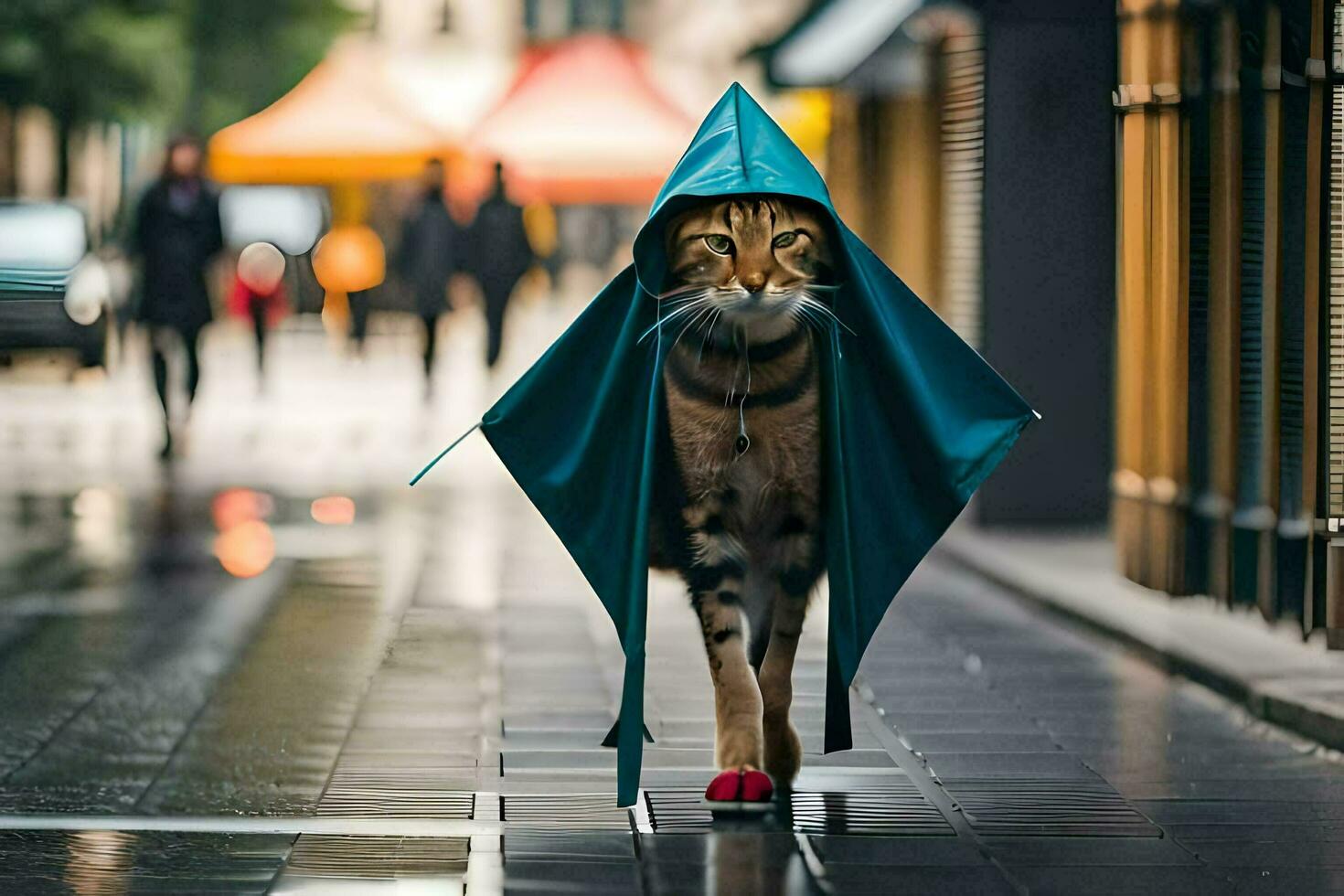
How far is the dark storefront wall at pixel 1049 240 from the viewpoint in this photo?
13023 millimetres

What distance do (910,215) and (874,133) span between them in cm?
179

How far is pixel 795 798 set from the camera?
668cm

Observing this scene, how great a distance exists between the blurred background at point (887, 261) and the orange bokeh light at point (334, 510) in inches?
2.2

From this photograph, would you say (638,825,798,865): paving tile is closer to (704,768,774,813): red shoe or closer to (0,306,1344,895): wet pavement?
(0,306,1344,895): wet pavement

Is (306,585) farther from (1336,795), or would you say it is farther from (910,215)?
(910,215)

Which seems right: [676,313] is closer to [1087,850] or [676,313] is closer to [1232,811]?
[1087,850]

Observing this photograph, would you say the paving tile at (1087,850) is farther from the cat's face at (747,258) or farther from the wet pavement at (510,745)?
the cat's face at (747,258)

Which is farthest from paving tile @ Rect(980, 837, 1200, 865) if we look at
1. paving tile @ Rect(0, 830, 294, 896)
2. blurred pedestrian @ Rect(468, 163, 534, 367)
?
blurred pedestrian @ Rect(468, 163, 534, 367)

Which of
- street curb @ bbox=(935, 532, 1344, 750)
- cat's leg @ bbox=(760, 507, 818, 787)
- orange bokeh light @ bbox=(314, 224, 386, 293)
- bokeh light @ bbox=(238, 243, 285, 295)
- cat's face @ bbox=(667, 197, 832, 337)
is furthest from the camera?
orange bokeh light @ bbox=(314, 224, 386, 293)

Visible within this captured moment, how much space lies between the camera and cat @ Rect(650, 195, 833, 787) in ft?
21.0

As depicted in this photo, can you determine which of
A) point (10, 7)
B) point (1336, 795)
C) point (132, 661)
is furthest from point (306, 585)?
point (10, 7)

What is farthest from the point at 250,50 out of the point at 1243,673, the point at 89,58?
the point at 1243,673

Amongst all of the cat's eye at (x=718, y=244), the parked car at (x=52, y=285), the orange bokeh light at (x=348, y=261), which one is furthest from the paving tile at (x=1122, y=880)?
the orange bokeh light at (x=348, y=261)

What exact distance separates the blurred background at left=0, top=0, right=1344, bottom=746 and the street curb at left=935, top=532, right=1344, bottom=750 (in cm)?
28
